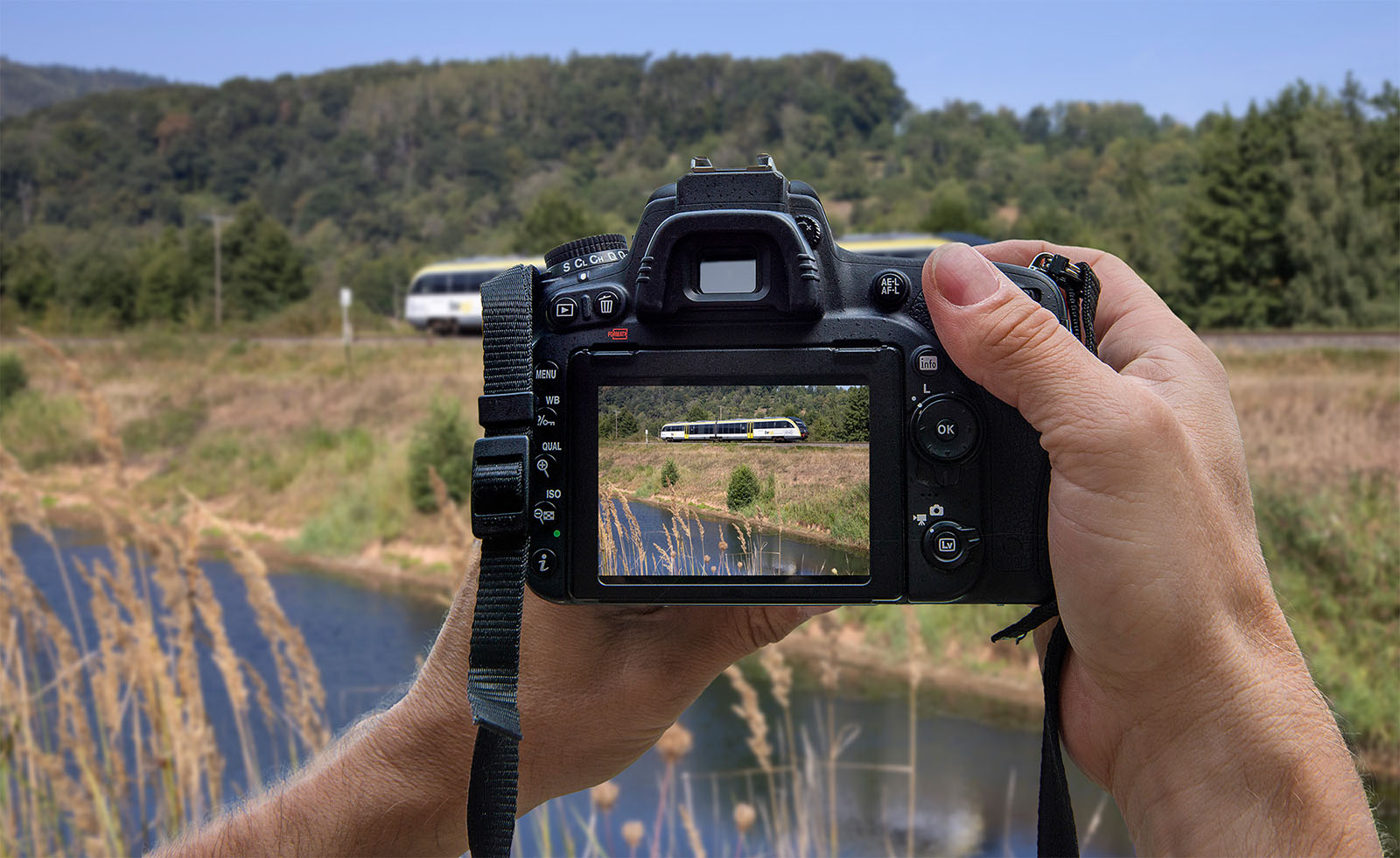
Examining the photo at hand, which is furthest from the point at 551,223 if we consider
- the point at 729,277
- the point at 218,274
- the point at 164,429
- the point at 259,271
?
the point at 729,277

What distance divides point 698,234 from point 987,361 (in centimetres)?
33

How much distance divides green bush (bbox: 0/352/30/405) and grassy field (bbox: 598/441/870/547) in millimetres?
19253

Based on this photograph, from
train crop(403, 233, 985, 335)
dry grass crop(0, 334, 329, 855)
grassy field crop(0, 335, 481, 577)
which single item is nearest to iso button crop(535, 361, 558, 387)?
dry grass crop(0, 334, 329, 855)

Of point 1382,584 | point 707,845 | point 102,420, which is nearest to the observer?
point 102,420

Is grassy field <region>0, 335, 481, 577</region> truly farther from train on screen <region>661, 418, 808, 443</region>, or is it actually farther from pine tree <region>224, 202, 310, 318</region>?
pine tree <region>224, 202, 310, 318</region>

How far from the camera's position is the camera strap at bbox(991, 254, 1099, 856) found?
3.72 ft

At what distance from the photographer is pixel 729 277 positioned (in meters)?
1.13

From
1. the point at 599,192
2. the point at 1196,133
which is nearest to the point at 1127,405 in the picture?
the point at 599,192

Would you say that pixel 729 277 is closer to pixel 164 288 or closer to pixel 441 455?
pixel 441 455

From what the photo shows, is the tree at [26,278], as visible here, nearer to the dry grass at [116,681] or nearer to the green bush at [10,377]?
the green bush at [10,377]

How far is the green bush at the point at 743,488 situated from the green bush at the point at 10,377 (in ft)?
63.4

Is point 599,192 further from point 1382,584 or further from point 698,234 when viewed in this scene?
point 698,234

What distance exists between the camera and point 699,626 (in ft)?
4.16

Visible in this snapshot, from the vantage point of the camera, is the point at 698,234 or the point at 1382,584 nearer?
the point at 698,234
